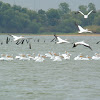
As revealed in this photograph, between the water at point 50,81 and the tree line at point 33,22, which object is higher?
the tree line at point 33,22

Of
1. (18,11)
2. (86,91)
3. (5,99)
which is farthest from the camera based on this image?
(18,11)

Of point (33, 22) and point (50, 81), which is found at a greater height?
point (33, 22)

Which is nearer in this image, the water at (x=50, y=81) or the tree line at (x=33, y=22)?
the water at (x=50, y=81)

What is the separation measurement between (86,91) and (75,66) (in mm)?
11496

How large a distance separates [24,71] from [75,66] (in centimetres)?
482

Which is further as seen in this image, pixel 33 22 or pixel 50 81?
pixel 33 22

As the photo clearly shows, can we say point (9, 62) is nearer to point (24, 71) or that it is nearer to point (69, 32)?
point (24, 71)

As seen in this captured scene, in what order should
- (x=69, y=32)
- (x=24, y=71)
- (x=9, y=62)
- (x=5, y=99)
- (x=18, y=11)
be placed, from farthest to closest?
(x=18, y=11) → (x=69, y=32) → (x=9, y=62) → (x=24, y=71) → (x=5, y=99)

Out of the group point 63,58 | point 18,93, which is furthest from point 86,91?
point 63,58

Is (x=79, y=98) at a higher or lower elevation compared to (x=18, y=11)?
lower

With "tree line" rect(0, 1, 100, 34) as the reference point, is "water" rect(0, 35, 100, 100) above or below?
below

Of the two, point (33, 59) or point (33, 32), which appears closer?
point (33, 59)

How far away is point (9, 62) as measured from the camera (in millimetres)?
36688

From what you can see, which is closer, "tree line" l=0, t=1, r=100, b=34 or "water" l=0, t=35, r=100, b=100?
"water" l=0, t=35, r=100, b=100
